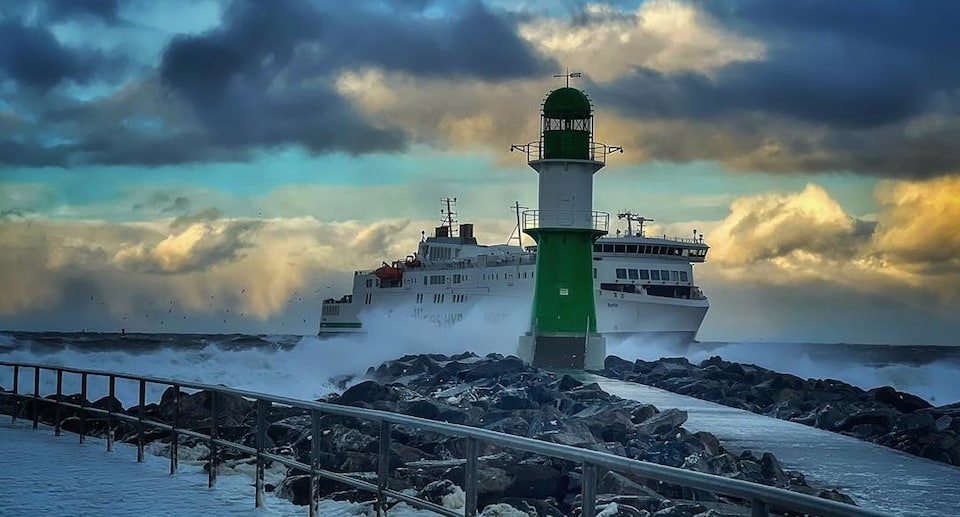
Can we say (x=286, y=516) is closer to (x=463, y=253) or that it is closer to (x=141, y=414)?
(x=141, y=414)

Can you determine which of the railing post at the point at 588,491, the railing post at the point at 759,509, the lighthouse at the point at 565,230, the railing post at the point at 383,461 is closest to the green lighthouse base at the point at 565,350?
the lighthouse at the point at 565,230

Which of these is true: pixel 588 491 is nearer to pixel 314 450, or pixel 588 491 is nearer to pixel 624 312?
pixel 314 450

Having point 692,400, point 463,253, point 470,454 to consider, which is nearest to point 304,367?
point 463,253

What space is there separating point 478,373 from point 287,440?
15865mm

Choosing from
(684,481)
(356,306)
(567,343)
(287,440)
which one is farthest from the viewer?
(356,306)

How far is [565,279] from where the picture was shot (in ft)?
99.5

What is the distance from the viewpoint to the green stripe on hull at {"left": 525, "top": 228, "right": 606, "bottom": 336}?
30.4 metres

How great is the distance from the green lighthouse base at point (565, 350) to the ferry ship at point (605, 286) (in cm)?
1775

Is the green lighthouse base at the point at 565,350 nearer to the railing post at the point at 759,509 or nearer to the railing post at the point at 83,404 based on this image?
the railing post at the point at 83,404

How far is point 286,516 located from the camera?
27.6ft

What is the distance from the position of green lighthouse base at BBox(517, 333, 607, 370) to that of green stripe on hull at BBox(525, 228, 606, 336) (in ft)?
0.76

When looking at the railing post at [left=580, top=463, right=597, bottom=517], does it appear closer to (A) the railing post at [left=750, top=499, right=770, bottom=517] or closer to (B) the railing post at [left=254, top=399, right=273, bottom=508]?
(A) the railing post at [left=750, top=499, right=770, bottom=517]

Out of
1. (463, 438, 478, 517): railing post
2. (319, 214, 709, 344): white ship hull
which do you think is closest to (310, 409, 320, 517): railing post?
(463, 438, 478, 517): railing post

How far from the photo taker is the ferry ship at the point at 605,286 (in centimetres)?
4972
